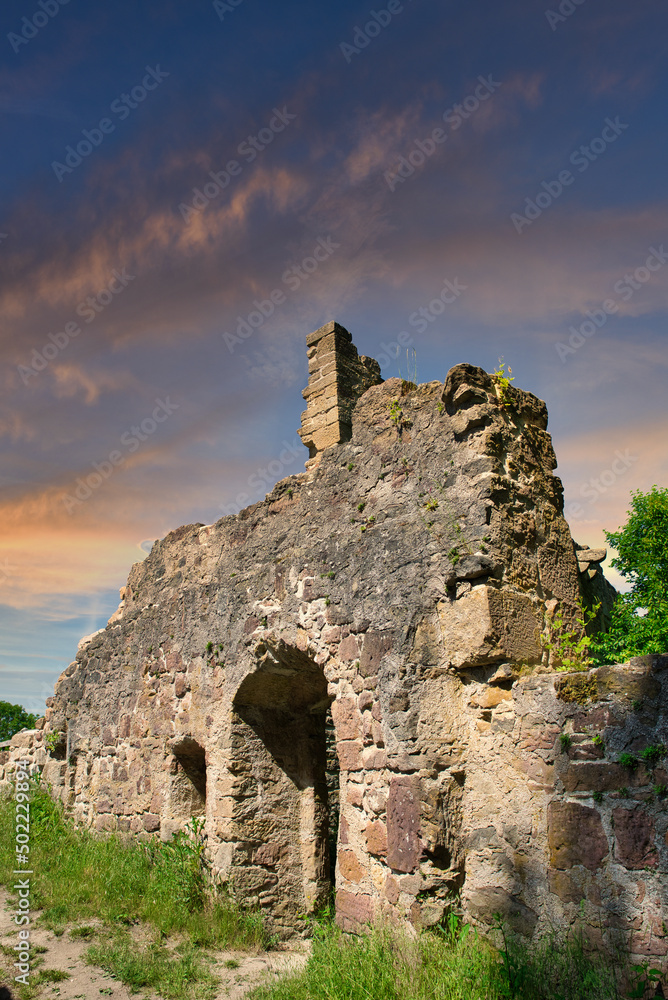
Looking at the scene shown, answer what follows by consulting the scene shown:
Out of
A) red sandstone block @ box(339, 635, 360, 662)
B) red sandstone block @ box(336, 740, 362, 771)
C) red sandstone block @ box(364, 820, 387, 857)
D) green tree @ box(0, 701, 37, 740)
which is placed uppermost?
red sandstone block @ box(339, 635, 360, 662)

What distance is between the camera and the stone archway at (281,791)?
16.8ft

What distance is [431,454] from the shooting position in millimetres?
4301

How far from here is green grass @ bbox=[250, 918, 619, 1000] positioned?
286cm

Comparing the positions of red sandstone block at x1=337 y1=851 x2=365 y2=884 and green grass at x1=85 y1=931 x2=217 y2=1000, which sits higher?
red sandstone block at x1=337 y1=851 x2=365 y2=884

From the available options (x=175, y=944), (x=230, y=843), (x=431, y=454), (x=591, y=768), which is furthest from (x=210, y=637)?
(x=591, y=768)

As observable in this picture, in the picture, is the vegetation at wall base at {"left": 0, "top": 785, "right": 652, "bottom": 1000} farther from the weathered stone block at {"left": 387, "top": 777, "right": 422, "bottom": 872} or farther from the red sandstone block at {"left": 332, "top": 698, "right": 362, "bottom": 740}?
the red sandstone block at {"left": 332, "top": 698, "right": 362, "bottom": 740}

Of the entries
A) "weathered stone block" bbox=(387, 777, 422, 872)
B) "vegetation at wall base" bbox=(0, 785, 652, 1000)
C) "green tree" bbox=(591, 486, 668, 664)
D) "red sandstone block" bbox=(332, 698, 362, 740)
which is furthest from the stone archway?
"green tree" bbox=(591, 486, 668, 664)

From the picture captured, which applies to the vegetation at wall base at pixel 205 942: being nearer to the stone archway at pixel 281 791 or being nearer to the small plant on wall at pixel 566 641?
the stone archway at pixel 281 791

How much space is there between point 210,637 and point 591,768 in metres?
3.54

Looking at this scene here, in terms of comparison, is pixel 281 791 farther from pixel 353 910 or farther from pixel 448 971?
pixel 448 971

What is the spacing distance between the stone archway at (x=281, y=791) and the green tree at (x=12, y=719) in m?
25.6

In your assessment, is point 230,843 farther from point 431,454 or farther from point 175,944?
point 431,454

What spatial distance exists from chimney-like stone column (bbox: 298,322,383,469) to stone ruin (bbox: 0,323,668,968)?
3.84 metres

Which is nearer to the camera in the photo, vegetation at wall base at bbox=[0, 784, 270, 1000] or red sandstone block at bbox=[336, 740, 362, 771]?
red sandstone block at bbox=[336, 740, 362, 771]
